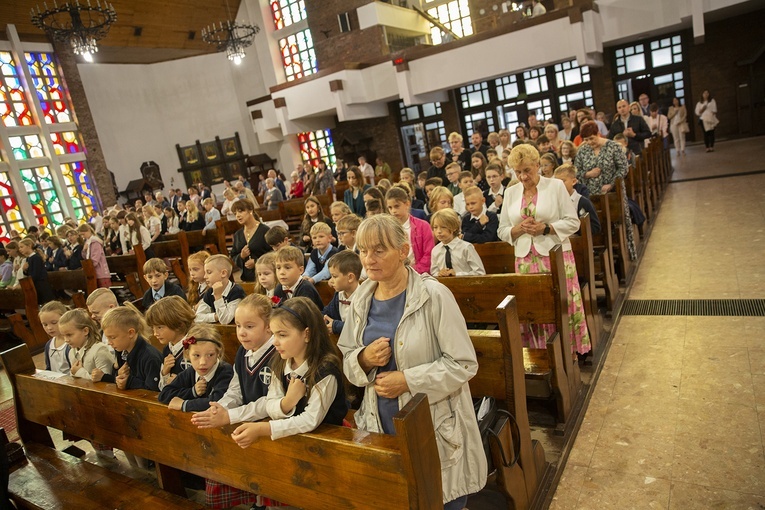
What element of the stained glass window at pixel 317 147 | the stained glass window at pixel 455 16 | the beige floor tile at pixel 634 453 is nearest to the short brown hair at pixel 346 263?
the beige floor tile at pixel 634 453

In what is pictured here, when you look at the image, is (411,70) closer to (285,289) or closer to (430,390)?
(285,289)

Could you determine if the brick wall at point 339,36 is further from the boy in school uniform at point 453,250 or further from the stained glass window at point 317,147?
the boy in school uniform at point 453,250

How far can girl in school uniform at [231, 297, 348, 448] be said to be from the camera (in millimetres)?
1997

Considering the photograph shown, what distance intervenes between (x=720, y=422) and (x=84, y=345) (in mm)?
3823

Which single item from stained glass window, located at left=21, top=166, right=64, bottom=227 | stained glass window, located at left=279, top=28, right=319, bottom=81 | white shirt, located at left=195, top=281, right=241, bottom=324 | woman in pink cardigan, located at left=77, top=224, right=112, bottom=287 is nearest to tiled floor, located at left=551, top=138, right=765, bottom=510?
white shirt, located at left=195, top=281, right=241, bottom=324

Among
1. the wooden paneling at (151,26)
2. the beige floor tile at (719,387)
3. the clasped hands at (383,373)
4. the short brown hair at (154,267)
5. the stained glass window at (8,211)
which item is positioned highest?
the wooden paneling at (151,26)

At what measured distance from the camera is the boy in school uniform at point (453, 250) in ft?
11.6

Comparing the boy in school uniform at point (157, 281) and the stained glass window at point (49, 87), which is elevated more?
the stained glass window at point (49, 87)

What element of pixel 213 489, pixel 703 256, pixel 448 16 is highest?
pixel 448 16

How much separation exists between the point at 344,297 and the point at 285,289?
1.92 ft

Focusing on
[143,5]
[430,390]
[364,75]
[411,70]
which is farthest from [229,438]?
[143,5]

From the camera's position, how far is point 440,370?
1.89 m

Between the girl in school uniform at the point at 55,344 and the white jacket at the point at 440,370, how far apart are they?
270 centimetres

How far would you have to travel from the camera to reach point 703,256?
214 inches
